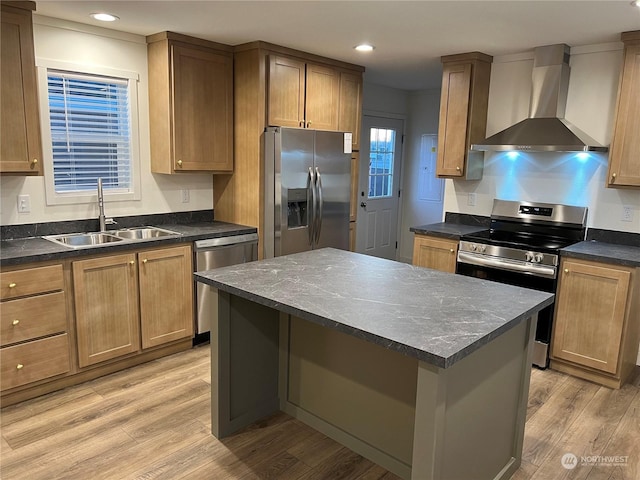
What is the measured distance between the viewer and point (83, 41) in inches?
135

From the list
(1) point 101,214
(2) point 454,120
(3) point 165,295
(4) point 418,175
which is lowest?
(3) point 165,295

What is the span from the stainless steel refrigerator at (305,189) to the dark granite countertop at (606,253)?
193 centimetres

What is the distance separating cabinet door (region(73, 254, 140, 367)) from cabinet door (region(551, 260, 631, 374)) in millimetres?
3023

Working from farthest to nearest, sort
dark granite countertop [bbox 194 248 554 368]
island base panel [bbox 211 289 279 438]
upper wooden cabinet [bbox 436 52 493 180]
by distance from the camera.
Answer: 1. upper wooden cabinet [bbox 436 52 493 180]
2. island base panel [bbox 211 289 279 438]
3. dark granite countertop [bbox 194 248 554 368]

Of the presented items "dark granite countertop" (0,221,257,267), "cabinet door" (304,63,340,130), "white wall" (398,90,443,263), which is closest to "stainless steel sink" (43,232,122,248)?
"dark granite countertop" (0,221,257,267)

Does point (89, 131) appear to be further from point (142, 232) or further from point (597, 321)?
point (597, 321)

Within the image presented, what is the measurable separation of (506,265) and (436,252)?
0.63 m

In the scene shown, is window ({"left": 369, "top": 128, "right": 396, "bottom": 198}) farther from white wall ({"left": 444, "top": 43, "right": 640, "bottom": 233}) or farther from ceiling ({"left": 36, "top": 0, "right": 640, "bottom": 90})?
ceiling ({"left": 36, "top": 0, "right": 640, "bottom": 90})

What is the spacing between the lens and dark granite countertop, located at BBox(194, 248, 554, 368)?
1.67 m

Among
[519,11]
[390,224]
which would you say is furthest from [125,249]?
[390,224]

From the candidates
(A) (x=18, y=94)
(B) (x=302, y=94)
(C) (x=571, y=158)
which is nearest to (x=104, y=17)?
(A) (x=18, y=94)

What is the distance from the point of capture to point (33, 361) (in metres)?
2.89

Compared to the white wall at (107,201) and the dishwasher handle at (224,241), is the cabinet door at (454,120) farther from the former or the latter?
the white wall at (107,201)

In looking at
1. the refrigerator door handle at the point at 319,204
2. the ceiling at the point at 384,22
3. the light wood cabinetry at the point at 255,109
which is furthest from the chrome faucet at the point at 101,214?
the refrigerator door handle at the point at 319,204
